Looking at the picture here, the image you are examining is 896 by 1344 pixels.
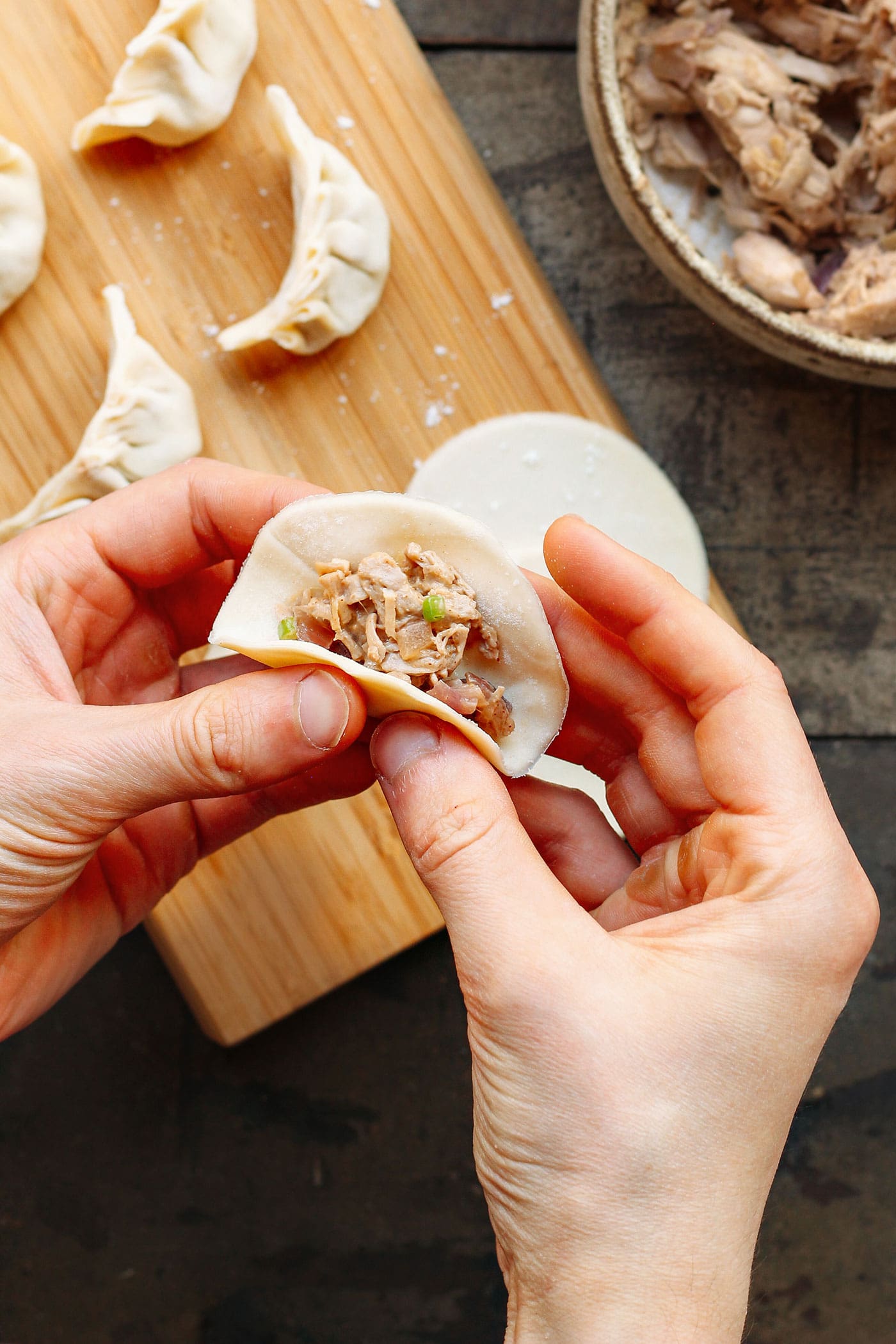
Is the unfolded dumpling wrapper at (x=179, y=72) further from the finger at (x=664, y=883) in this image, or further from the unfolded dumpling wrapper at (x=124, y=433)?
the finger at (x=664, y=883)

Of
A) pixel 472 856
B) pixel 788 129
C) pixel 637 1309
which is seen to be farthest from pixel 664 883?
pixel 788 129

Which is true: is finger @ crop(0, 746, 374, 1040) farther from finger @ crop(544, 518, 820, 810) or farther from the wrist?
the wrist

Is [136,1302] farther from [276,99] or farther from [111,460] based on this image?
[276,99]

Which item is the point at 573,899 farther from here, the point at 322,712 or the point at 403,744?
the point at 322,712

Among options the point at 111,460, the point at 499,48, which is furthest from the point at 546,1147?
the point at 499,48

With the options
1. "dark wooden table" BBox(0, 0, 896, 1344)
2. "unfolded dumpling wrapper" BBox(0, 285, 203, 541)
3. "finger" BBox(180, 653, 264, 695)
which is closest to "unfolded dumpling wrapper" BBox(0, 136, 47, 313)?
"unfolded dumpling wrapper" BBox(0, 285, 203, 541)

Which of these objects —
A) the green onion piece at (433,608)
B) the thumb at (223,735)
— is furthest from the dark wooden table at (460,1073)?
A: the thumb at (223,735)
